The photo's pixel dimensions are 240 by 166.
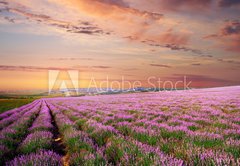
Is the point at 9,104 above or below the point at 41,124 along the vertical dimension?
below

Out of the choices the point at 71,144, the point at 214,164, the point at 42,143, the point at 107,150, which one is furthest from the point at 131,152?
the point at 42,143

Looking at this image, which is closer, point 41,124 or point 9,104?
point 41,124

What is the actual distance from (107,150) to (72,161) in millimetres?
877

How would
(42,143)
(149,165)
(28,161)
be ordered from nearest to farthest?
(149,165), (28,161), (42,143)

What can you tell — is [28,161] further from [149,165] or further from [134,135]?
[134,135]

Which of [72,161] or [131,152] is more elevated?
[131,152]

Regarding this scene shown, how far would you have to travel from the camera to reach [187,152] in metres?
4.03

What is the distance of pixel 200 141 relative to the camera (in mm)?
5273

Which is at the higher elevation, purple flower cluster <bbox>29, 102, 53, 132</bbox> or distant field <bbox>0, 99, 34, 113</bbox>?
purple flower cluster <bbox>29, 102, 53, 132</bbox>

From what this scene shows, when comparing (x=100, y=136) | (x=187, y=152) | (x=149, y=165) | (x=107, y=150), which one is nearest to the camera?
(x=149, y=165)

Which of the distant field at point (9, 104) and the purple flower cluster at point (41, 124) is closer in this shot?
the purple flower cluster at point (41, 124)

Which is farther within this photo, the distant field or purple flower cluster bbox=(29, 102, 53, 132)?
the distant field

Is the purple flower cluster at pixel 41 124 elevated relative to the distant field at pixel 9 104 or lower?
elevated

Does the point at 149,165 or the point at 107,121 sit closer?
the point at 149,165
